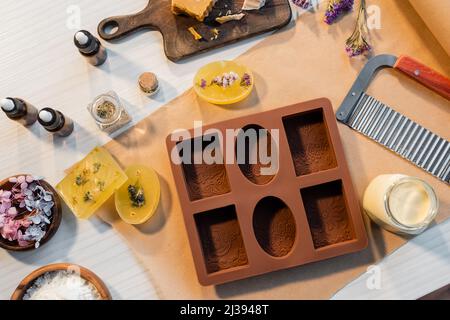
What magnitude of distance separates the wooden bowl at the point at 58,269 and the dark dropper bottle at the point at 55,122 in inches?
12.1

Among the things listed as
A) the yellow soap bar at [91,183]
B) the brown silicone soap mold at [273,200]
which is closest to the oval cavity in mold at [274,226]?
the brown silicone soap mold at [273,200]

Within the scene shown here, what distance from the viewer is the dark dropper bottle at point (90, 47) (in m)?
1.06

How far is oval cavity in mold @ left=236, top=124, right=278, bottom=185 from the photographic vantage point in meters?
1.07

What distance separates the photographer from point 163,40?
114 cm

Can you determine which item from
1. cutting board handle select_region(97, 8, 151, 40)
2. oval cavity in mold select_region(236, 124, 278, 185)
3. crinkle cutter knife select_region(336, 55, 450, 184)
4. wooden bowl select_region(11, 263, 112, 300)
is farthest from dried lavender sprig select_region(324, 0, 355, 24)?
wooden bowl select_region(11, 263, 112, 300)

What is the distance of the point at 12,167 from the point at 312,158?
28.1 inches

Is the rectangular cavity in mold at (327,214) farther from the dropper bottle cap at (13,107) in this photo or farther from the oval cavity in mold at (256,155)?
the dropper bottle cap at (13,107)

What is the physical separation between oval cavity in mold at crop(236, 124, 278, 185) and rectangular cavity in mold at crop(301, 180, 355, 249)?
0.31ft

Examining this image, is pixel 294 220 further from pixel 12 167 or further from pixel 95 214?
pixel 12 167

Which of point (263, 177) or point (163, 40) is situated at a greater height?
point (163, 40)

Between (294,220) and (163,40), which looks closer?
(294,220)

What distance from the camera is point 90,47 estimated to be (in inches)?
42.4

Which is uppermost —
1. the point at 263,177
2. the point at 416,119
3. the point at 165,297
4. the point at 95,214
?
the point at 416,119
